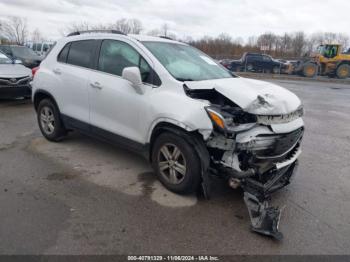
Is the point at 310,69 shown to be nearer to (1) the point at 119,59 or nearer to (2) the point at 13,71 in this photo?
(2) the point at 13,71

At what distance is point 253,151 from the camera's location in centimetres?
326

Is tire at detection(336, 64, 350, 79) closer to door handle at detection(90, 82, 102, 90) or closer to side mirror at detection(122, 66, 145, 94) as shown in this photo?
door handle at detection(90, 82, 102, 90)

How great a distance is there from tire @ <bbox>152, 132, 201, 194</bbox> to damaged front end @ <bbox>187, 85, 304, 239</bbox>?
22cm

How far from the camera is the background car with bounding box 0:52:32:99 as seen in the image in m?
8.39

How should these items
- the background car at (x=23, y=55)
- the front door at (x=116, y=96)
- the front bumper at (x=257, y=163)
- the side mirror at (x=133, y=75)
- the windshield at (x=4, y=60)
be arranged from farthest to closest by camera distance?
the background car at (x=23, y=55) < the windshield at (x=4, y=60) < the front door at (x=116, y=96) < the side mirror at (x=133, y=75) < the front bumper at (x=257, y=163)

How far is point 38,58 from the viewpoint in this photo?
1379 centimetres

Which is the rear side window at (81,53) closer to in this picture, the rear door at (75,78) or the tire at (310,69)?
the rear door at (75,78)

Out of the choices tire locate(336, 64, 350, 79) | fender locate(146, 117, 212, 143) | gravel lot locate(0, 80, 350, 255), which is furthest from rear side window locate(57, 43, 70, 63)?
tire locate(336, 64, 350, 79)

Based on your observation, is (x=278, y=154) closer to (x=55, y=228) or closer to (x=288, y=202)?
(x=288, y=202)

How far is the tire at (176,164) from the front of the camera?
3.41m

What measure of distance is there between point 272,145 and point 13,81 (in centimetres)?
775

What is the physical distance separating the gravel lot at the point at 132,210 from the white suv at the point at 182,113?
0.86 ft

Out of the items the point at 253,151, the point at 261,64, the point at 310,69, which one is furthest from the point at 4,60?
the point at 261,64

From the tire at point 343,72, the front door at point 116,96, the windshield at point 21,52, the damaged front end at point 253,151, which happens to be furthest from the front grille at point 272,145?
the tire at point 343,72
